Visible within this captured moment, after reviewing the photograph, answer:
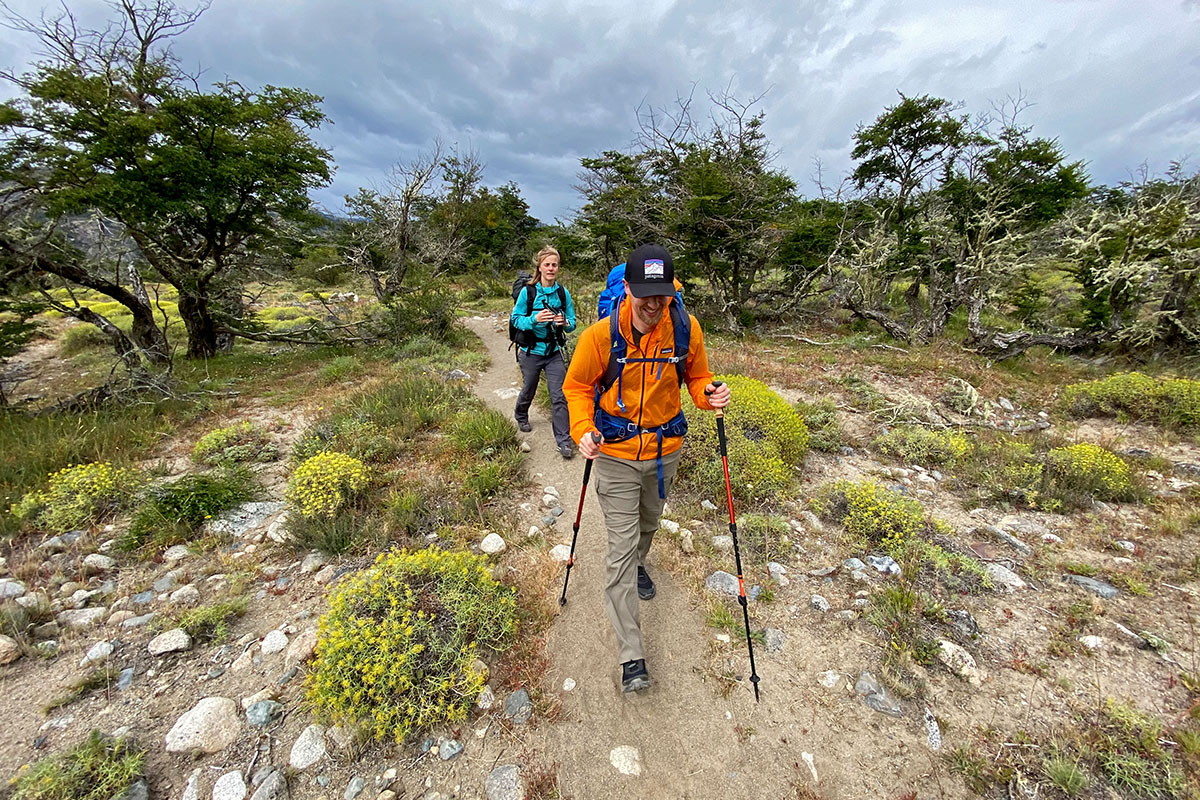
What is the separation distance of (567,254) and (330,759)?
91.1 feet

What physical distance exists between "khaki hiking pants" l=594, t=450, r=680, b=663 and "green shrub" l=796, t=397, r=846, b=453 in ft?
14.1

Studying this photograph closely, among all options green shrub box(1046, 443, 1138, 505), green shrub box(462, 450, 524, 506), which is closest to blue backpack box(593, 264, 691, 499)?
→ green shrub box(462, 450, 524, 506)

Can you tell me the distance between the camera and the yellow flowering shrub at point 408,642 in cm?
273

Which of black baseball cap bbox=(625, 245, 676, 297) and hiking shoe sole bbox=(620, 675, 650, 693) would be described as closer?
black baseball cap bbox=(625, 245, 676, 297)

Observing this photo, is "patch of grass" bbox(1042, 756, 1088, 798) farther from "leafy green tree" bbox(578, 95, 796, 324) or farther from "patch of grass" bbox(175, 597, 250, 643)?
"leafy green tree" bbox(578, 95, 796, 324)

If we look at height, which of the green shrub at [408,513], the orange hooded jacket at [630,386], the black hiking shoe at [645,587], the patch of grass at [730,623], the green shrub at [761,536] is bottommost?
the patch of grass at [730,623]

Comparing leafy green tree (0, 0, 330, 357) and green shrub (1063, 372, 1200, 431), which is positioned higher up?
leafy green tree (0, 0, 330, 357)

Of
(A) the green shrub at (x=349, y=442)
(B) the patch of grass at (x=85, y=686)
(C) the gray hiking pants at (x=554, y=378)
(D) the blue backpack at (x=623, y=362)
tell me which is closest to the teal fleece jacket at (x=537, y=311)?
(C) the gray hiking pants at (x=554, y=378)

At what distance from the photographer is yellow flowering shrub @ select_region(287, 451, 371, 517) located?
15.2 feet

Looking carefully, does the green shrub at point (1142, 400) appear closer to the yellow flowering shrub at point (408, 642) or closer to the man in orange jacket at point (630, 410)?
the man in orange jacket at point (630, 410)

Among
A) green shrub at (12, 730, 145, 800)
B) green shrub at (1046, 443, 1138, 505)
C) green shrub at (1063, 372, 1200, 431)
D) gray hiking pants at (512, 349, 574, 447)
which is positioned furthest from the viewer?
green shrub at (1063, 372, 1200, 431)

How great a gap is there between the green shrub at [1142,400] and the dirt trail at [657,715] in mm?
8824

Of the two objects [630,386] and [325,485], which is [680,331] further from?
[325,485]

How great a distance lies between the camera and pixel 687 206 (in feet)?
48.1
